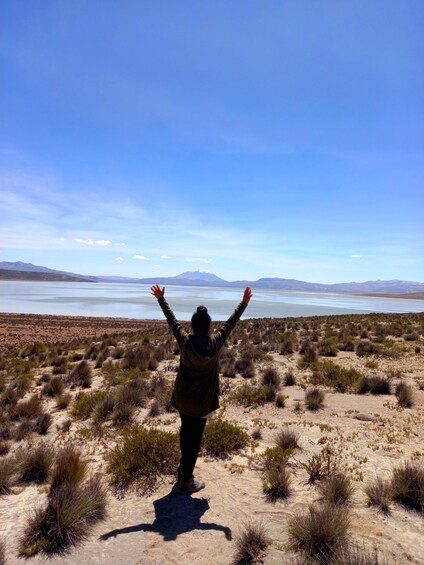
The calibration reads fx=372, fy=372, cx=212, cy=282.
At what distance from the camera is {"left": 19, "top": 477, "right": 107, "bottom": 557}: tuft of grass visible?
3.51 m

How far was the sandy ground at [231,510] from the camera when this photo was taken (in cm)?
346

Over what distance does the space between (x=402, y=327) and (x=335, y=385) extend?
13797 millimetres

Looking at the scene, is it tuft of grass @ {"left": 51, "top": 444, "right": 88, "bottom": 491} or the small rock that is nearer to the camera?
tuft of grass @ {"left": 51, "top": 444, "right": 88, "bottom": 491}

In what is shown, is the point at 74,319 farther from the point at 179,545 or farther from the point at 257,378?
the point at 179,545

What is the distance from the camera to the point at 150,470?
5.02 metres

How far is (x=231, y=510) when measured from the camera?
13.8 ft

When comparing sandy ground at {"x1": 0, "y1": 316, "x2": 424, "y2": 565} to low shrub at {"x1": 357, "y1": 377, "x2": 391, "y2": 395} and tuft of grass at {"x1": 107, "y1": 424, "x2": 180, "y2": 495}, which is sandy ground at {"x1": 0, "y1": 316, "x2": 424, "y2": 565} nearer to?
tuft of grass at {"x1": 107, "y1": 424, "x2": 180, "y2": 495}

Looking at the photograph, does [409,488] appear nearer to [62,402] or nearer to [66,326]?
[62,402]

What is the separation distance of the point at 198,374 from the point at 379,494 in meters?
2.49

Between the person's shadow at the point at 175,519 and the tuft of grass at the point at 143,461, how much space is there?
1.36ft

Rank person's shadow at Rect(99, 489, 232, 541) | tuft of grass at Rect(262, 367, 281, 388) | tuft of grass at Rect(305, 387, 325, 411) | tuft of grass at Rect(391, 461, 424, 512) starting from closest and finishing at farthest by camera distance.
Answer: person's shadow at Rect(99, 489, 232, 541)
tuft of grass at Rect(391, 461, 424, 512)
tuft of grass at Rect(305, 387, 325, 411)
tuft of grass at Rect(262, 367, 281, 388)

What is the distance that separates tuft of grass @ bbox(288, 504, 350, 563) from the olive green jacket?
1423 millimetres

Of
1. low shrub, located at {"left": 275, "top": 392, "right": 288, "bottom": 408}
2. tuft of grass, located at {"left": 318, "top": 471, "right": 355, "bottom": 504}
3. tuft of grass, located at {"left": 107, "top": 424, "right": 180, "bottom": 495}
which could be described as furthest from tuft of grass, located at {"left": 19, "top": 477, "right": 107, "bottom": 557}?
low shrub, located at {"left": 275, "top": 392, "right": 288, "bottom": 408}

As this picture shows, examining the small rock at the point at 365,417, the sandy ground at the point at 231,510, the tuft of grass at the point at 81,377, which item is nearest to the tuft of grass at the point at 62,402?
the sandy ground at the point at 231,510
